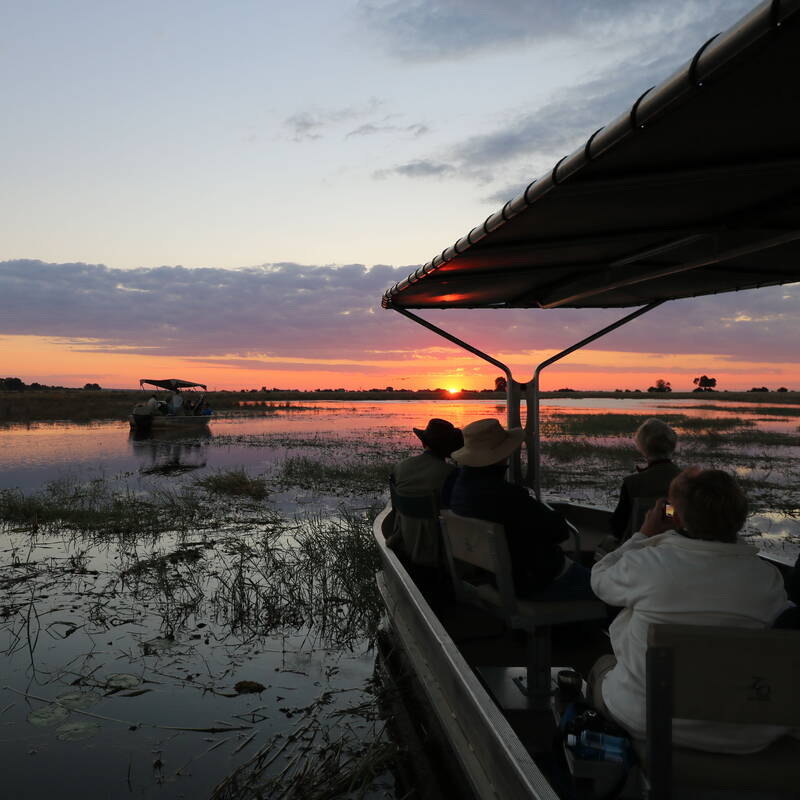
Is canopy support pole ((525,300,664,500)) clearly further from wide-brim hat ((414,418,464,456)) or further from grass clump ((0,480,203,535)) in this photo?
grass clump ((0,480,203,535))

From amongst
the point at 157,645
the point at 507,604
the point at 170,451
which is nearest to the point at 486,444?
the point at 507,604

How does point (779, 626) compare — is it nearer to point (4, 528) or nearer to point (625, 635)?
point (625, 635)

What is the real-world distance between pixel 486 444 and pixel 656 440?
141 cm

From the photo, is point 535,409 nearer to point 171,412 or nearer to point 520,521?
point 520,521

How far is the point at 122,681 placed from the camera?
5.07 meters

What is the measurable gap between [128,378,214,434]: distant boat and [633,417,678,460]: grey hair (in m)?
31.1

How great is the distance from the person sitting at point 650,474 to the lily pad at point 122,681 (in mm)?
3753

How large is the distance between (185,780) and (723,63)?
4.35 metres

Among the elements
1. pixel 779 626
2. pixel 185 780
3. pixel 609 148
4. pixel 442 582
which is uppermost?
pixel 609 148

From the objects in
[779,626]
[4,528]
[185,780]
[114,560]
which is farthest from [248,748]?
[4,528]

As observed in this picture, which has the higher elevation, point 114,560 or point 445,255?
point 445,255

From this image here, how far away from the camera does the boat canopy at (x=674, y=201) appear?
2.11 metres

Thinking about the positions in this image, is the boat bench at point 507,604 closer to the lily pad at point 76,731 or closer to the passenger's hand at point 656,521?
the passenger's hand at point 656,521

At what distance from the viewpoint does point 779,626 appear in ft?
8.09
